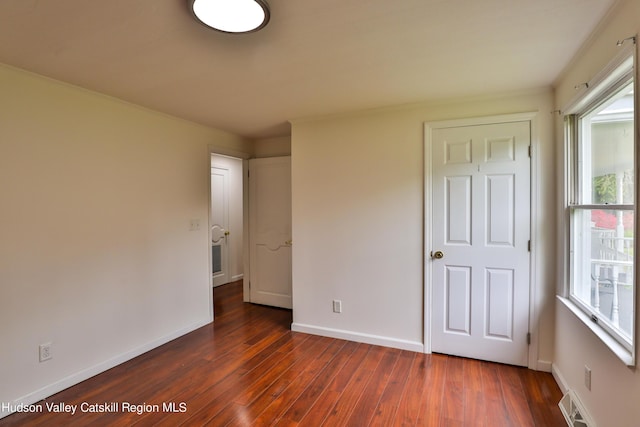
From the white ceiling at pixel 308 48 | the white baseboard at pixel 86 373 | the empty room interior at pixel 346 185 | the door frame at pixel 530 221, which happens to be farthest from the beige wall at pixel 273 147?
the white baseboard at pixel 86 373

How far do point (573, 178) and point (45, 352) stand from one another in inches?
156

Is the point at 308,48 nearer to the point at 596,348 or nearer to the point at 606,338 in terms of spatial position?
the point at 606,338

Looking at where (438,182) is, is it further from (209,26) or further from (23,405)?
(23,405)

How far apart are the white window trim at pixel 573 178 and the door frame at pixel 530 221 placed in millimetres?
236

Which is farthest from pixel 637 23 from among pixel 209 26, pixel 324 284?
pixel 324 284

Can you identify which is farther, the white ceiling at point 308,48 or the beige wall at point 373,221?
the beige wall at point 373,221

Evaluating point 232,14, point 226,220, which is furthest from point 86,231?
point 226,220

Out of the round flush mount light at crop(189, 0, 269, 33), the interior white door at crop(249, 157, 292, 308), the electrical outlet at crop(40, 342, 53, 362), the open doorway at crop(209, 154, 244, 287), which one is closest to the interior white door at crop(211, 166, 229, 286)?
the open doorway at crop(209, 154, 244, 287)

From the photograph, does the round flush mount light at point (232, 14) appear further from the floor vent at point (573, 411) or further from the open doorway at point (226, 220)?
the open doorway at point (226, 220)

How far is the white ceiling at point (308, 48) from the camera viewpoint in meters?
1.51

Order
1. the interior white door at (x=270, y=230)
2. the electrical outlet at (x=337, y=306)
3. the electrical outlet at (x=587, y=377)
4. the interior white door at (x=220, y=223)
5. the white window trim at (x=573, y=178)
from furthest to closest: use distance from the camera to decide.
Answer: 1. the interior white door at (x=220, y=223)
2. the interior white door at (x=270, y=230)
3. the electrical outlet at (x=337, y=306)
4. the electrical outlet at (x=587, y=377)
5. the white window trim at (x=573, y=178)

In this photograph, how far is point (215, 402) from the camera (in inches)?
86.5

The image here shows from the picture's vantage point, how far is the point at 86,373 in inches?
98.8

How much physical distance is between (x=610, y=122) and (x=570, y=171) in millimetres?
550
